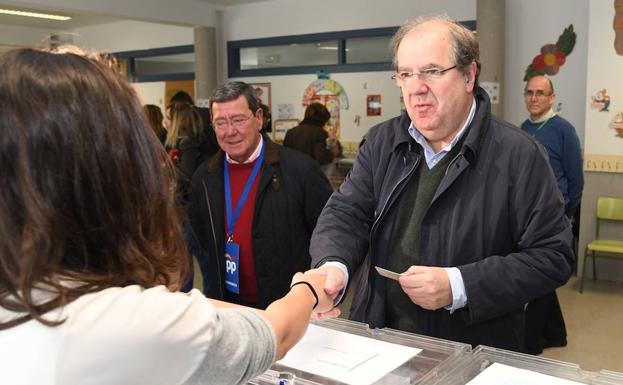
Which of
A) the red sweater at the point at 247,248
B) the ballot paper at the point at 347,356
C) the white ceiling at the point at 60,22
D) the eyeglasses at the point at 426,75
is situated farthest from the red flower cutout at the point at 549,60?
the white ceiling at the point at 60,22

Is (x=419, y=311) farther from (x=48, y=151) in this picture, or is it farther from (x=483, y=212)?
(x=48, y=151)

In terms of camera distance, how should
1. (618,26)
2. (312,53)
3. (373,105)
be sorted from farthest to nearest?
(312,53), (373,105), (618,26)

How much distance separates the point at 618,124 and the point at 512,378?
192 inches

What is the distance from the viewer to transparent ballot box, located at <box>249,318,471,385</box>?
126cm

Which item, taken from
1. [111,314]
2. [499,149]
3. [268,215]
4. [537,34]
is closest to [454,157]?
[499,149]

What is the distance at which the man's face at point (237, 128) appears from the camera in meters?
2.51

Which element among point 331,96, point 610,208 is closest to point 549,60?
point 610,208

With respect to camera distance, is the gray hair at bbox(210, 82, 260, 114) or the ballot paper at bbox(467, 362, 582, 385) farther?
the gray hair at bbox(210, 82, 260, 114)

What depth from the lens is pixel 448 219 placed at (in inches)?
63.4

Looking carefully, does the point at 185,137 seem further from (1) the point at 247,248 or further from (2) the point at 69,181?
(2) the point at 69,181

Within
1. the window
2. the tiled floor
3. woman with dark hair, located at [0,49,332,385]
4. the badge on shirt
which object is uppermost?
the window

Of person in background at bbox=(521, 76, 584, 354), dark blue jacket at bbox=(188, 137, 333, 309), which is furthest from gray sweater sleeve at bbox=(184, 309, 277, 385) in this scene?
person in background at bbox=(521, 76, 584, 354)

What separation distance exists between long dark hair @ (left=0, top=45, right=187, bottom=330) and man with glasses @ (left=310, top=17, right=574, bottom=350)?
29.0 inches

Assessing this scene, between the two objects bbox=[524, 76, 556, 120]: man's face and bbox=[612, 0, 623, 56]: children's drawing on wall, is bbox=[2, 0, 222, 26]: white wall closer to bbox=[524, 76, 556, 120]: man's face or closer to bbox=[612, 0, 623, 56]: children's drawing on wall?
bbox=[524, 76, 556, 120]: man's face
